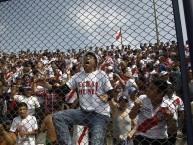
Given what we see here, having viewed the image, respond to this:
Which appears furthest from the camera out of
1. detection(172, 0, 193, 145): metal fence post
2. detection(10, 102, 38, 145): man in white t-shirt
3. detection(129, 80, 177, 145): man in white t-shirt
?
detection(10, 102, 38, 145): man in white t-shirt

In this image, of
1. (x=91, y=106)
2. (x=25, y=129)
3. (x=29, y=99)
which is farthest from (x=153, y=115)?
(x=29, y=99)

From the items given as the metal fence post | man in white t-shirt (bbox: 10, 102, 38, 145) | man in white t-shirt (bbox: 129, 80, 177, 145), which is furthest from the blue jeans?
the metal fence post

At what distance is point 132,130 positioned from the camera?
205 inches

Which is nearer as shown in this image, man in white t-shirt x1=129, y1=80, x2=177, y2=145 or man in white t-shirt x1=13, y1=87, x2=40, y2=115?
man in white t-shirt x1=129, y1=80, x2=177, y2=145

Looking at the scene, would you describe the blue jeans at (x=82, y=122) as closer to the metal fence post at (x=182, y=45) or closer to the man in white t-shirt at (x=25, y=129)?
the man in white t-shirt at (x=25, y=129)

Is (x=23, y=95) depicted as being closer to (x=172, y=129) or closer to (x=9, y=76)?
(x=9, y=76)

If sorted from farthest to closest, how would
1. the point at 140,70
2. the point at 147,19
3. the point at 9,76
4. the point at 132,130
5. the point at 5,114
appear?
the point at 9,76 < the point at 140,70 < the point at 5,114 < the point at 132,130 < the point at 147,19

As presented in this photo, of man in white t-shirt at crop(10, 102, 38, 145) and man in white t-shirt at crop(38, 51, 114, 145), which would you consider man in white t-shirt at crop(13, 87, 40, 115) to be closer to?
man in white t-shirt at crop(10, 102, 38, 145)

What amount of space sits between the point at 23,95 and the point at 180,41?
5023 mm

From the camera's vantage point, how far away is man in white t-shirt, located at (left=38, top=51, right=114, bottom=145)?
13.5 ft

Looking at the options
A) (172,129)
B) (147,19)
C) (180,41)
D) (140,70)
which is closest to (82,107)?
(172,129)

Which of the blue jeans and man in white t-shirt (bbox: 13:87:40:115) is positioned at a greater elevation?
man in white t-shirt (bbox: 13:87:40:115)

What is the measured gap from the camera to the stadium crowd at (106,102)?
3.99 metres

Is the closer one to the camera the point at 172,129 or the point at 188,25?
the point at 188,25
